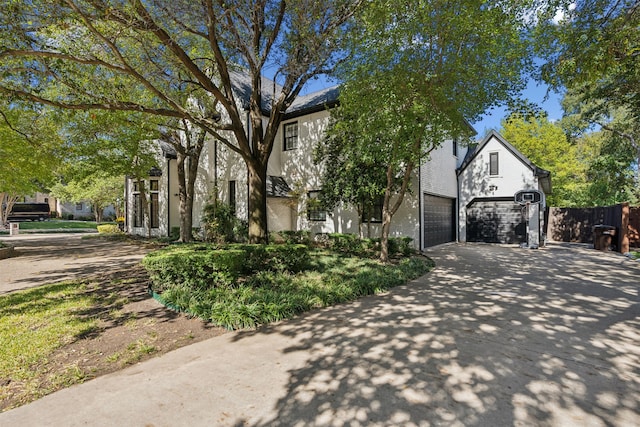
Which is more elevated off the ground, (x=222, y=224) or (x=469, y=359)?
(x=222, y=224)

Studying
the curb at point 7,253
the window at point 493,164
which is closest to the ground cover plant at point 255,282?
the curb at point 7,253

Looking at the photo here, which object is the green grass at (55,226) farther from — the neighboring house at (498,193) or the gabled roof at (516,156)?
the gabled roof at (516,156)

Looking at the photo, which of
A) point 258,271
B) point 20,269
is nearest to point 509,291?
point 258,271

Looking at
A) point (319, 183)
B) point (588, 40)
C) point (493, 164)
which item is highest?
point (588, 40)

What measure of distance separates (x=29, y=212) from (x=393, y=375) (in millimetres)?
49715

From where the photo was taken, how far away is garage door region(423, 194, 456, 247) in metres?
13.6

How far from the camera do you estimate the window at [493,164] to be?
15562mm

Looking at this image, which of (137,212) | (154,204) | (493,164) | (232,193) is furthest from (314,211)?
(137,212)

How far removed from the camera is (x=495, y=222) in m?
16.0

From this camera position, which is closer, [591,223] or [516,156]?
[516,156]

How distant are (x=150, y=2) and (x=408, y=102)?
6.62m

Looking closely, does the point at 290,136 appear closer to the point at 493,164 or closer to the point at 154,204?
the point at 154,204

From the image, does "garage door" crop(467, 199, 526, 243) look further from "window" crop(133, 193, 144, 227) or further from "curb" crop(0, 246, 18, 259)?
"curb" crop(0, 246, 18, 259)

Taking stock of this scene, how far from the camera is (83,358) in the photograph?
3766mm
